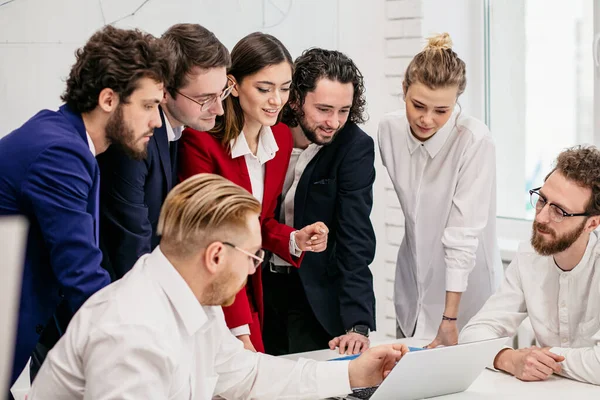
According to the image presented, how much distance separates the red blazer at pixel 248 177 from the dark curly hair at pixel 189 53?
21 centimetres

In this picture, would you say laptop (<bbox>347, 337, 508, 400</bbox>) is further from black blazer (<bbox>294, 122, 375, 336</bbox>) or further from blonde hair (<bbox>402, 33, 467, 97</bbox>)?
blonde hair (<bbox>402, 33, 467, 97</bbox>)

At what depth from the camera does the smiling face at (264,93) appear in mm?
2486

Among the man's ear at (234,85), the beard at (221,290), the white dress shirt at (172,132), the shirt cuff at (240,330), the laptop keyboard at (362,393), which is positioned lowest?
the laptop keyboard at (362,393)

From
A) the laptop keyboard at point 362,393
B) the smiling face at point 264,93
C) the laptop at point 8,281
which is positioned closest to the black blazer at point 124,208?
the smiling face at point 264,93

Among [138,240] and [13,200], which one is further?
[138,240]

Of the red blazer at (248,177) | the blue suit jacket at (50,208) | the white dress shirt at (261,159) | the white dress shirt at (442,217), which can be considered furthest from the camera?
the white dress shirt at (442,217)

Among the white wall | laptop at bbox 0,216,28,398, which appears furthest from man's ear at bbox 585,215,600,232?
the white wall

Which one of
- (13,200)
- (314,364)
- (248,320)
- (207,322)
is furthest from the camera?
(248,320)

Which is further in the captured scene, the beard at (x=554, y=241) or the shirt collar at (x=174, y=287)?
the beard at (x=554, y=241)

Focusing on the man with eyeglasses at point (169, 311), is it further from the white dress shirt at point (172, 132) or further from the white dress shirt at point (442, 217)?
the white dress shirt at point (442, 217)

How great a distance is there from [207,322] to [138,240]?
1.70ft

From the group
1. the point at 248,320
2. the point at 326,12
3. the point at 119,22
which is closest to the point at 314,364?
the point at 248,320

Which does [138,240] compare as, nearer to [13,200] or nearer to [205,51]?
[13,200]

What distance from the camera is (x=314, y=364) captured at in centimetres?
205
